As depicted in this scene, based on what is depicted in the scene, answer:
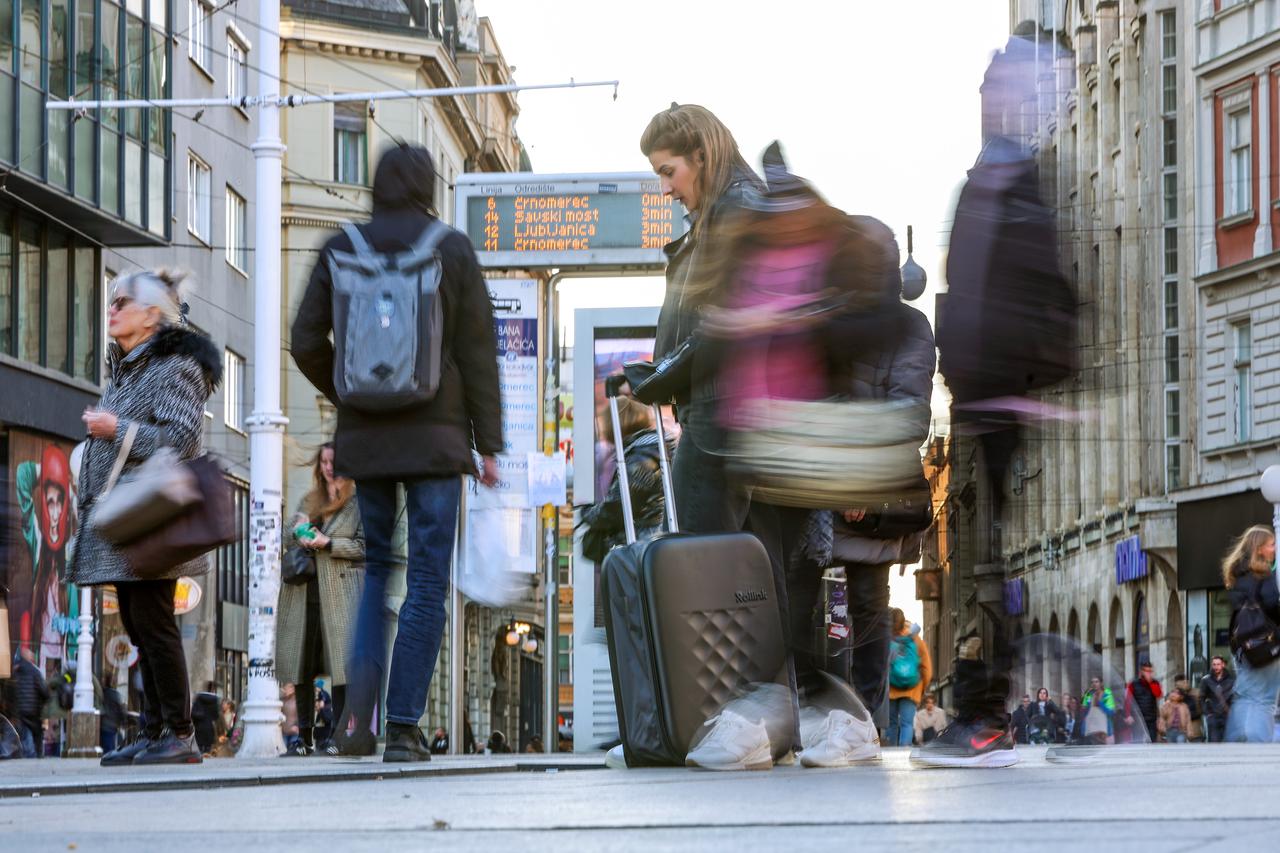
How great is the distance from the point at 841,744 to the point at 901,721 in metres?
12.3

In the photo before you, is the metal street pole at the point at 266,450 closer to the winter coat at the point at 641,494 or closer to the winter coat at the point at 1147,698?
the winter coat at the point at 641,494

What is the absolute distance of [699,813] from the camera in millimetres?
4832

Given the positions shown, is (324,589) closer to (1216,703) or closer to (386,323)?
(386,323)

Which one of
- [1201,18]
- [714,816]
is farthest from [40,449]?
[714,816]

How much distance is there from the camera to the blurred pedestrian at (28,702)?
75.7 ft

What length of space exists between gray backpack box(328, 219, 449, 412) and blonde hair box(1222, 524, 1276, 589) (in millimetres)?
9408

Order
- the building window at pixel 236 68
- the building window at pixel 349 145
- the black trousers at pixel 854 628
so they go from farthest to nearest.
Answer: the building window at pixel 349 145, the building window at pixel 236 68, the black trousers at pixel 854 628

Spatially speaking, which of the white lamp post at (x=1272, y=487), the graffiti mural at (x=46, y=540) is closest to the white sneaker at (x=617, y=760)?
the white lamp post at (x=1272, y=487)

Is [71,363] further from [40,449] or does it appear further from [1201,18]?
[1201,18]

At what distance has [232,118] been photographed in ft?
149

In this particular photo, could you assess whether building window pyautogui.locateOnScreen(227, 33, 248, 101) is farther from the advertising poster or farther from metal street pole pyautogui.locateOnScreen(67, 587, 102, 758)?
metal street pole pyautogui.locateOnScreen(67, 587, 102, 758)

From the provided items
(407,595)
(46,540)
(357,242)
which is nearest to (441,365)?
(357,242)

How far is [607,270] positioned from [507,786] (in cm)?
2402

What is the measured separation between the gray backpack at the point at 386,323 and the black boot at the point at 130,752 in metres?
1.58
